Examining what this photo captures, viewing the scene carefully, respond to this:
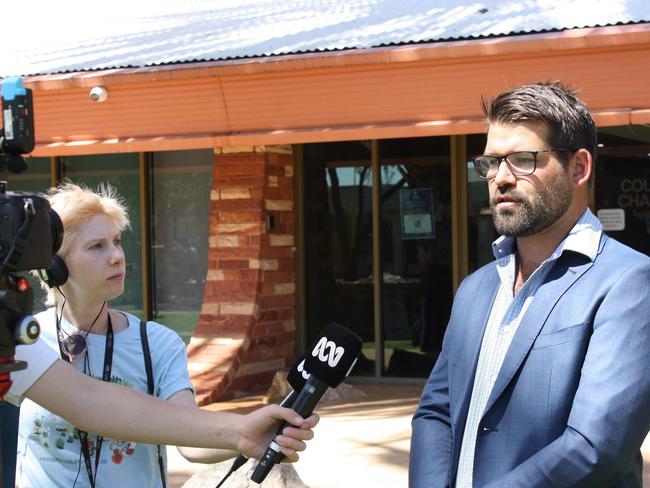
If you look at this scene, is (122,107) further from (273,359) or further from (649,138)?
(649,138)

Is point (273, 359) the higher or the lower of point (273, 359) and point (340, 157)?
the lower

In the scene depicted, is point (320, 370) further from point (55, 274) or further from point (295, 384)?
point (55, 274)

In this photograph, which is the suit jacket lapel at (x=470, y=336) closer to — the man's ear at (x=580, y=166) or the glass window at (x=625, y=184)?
the man's ear at (x=580, y=166)

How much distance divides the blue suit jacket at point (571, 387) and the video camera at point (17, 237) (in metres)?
1.23

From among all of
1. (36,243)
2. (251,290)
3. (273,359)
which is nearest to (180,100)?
(251,290)

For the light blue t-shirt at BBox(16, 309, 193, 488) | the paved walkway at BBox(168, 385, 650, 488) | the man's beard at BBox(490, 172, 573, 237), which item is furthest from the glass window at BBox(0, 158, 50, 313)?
the man's beard at BBox(490, 172, 573, 237)

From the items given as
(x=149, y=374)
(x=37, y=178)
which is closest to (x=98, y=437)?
(x=149, y=374)

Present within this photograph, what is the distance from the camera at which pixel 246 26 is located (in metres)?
9.97

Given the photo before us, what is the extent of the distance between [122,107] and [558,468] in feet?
24.4

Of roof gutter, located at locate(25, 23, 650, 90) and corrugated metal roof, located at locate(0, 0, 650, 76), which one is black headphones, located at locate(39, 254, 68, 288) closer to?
roof gutter, located at locate(25, 23, 650, 90)

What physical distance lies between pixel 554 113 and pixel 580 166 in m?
0.17

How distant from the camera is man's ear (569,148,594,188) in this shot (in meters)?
2.68

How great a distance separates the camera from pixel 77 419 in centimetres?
257

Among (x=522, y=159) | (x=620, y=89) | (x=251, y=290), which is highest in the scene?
(x=620, y=89)
